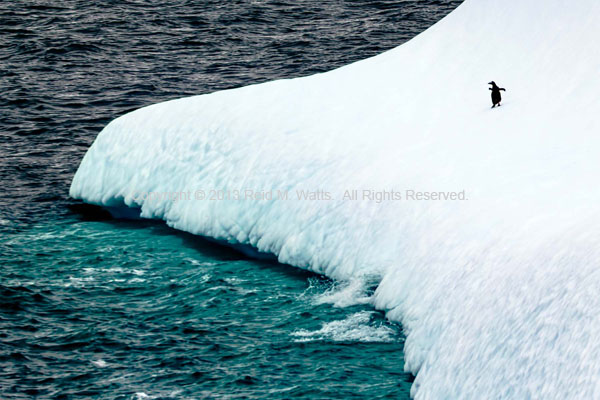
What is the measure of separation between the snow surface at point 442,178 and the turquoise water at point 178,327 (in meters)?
0.80

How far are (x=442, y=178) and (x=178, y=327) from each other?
6578 millimetres

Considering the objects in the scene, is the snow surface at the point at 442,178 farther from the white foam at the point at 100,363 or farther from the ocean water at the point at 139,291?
the white foam at the point at 100,363

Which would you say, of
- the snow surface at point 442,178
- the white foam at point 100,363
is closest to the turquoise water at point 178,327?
the white foam at point 100,363

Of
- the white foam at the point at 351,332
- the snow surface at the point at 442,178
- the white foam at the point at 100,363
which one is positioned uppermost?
the snow surface at the point at 442,178

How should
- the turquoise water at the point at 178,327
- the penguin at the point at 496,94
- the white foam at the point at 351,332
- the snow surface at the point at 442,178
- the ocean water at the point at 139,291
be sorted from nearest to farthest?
1. the snow surface at the point at 442,178
2. the turquoise water at the point at 178,327
3. the ocean water at the point at 139,291
4. the white foam at the point at 351,332
5. the penguin at the point at 496,94

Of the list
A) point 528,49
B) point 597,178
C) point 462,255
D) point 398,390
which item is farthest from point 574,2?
point 398,390

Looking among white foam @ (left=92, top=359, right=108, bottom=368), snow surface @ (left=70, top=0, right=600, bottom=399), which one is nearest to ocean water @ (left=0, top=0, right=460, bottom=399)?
white foam @ (left=92, top=359, right=108, bottom=368)

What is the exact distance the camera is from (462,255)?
63.3 ft

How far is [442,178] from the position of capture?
21.8 metres

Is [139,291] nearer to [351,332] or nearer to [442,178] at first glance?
[351,332]

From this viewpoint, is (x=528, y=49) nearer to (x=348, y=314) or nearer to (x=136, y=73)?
(x=348, y=314)

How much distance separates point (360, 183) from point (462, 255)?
15.4ft

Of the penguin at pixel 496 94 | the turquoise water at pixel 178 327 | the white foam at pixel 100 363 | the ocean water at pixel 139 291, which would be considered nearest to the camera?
the turquoise water at pixel 178 327

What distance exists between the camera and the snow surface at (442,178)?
54.5 feet
